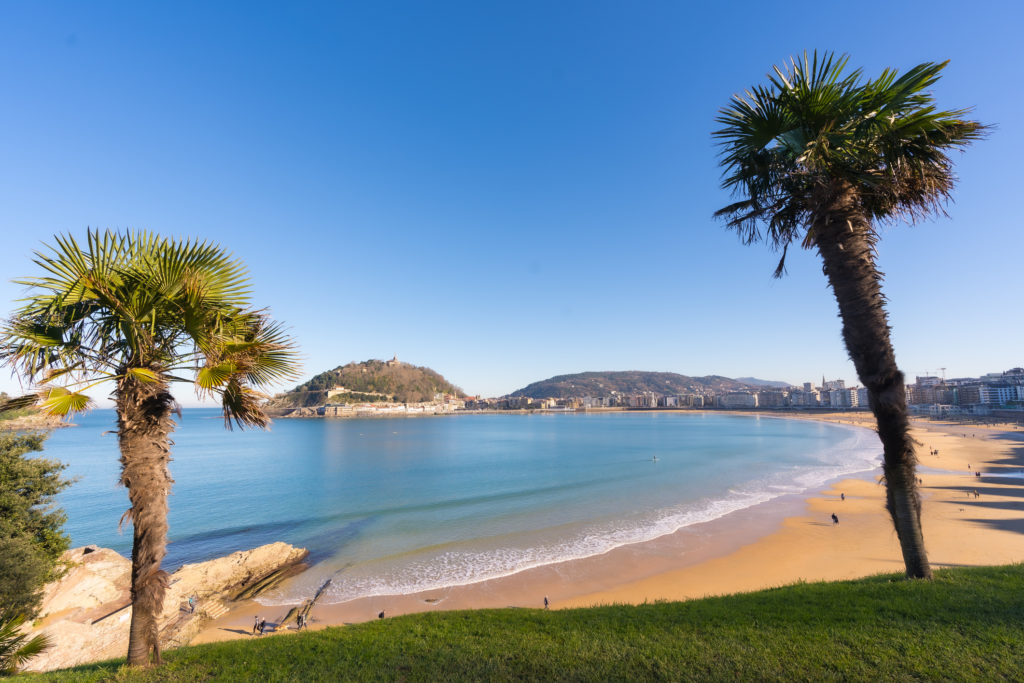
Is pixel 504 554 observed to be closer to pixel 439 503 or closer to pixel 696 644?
pixel 439 503

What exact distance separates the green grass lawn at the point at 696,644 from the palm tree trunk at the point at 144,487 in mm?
649

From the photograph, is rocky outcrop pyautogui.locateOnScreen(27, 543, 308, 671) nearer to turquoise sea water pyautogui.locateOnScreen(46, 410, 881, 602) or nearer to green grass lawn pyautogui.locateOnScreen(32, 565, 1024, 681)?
turquoise sea water pyautogui.locateOnScreen(46, 410, 881, 602)

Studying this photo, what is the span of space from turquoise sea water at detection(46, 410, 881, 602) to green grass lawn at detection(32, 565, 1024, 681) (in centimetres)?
355

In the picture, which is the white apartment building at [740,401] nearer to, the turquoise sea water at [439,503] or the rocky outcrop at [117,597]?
the turquoise sea water at [439,503]

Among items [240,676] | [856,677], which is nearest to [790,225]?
[856,677]

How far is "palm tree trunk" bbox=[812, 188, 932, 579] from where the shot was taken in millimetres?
5727

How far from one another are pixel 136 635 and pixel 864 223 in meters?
11.1

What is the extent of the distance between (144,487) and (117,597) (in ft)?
42.5

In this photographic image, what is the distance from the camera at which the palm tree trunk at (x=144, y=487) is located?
4.63 metres

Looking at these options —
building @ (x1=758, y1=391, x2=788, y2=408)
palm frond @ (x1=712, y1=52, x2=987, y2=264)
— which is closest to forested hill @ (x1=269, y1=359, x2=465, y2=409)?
building @ (x1=758, y1=391, x2=788, y2=408)

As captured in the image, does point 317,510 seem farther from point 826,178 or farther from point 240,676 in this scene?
point 826,178

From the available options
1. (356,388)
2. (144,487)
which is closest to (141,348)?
(144,487)

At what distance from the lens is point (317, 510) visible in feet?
83.8

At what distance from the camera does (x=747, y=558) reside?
1555 cm
